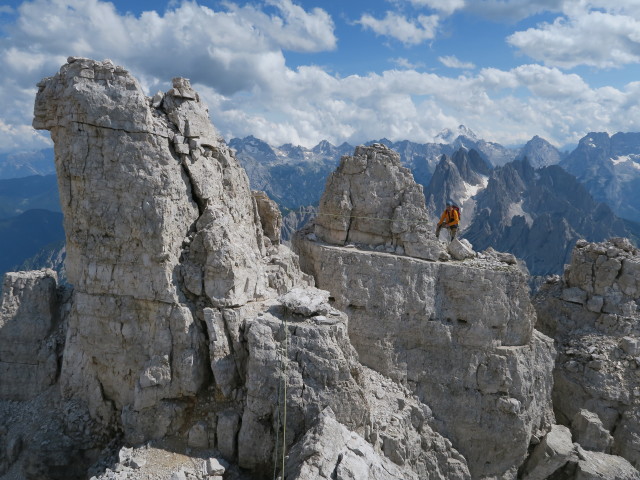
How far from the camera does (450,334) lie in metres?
24.4

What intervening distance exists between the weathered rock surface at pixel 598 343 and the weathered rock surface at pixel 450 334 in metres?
7.73

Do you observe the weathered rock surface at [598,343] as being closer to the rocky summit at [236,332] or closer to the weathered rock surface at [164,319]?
the rocky summit at [236,332]

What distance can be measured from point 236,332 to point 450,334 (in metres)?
11.7

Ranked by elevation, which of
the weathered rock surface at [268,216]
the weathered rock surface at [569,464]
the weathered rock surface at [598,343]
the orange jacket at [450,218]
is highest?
the orange jacket at [450,218]

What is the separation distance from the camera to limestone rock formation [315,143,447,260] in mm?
25953

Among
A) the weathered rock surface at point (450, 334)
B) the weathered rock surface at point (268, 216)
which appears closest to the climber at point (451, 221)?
the weathered rock surface at point (450, 334)

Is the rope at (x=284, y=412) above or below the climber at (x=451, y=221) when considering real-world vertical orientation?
below

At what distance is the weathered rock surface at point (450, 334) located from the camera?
2412 cm

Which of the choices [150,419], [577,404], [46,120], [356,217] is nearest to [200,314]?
[150,419]

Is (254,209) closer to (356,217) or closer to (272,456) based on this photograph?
(356,217)

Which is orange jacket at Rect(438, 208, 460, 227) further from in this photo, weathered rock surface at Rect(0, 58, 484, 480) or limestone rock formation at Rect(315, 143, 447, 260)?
weathered rock surface at Rect(0, 58, 484, 480)

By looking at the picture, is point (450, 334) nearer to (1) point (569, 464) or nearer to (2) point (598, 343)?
(1) point (569, 464)

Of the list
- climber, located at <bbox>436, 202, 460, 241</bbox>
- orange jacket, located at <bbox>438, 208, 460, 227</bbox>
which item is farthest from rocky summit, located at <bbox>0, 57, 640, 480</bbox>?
orange jacket, located at <bbox>438, 208, 460, 227</bbox>

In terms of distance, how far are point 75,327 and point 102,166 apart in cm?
687
